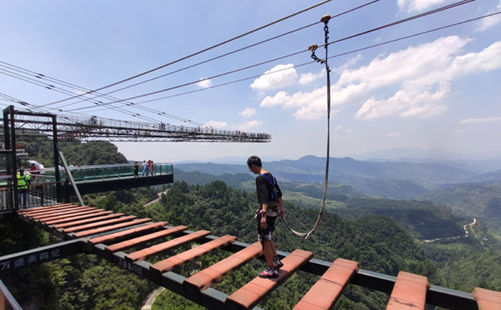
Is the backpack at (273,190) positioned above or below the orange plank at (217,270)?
above

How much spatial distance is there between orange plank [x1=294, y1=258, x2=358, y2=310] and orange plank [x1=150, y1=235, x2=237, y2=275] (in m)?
1.86

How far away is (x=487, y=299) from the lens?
8.41ft

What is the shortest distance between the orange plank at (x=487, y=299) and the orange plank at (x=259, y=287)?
1961 millimetres

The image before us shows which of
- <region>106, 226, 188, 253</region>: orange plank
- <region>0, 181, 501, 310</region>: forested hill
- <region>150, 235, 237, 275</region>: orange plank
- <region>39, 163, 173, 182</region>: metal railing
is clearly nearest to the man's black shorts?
<region>150, 235, 237, 275</region>: orange plank

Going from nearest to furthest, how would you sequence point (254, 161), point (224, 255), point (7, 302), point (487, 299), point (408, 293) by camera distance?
point (7, 302)
point (487, 299)
point (408, 293)
point (254, 161)
point (224, 255)

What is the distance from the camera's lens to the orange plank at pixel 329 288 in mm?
2592

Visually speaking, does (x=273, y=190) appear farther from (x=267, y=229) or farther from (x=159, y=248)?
(x=159, y=248)

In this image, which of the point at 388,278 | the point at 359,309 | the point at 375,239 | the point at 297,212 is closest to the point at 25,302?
the point at 388,278

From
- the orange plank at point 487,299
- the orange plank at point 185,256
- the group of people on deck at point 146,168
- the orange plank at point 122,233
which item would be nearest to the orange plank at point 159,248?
the orange plank at point 185,256

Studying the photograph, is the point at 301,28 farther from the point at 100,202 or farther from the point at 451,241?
the point at 451,241

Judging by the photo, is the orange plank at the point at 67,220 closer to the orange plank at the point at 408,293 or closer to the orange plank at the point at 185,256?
the orange plank at the point at 185,256

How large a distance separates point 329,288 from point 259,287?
2.74 ft

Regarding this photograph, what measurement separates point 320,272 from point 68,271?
40061 millimetres

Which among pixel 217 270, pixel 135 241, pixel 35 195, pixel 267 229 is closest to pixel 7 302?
pixel 217 270
